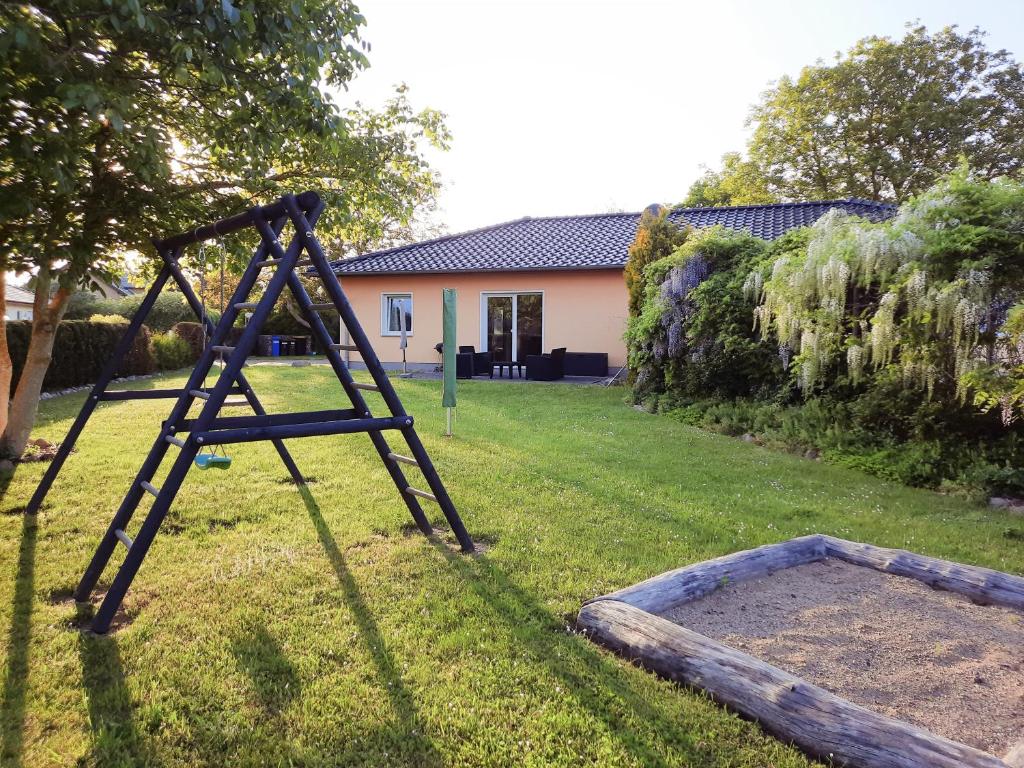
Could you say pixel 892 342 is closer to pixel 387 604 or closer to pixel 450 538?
pixel 450 538

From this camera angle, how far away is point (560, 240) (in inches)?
738

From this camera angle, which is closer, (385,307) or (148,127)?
(148,127)

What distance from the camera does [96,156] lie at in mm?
4195

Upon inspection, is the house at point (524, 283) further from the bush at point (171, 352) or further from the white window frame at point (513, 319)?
the bush at point (171, 352)

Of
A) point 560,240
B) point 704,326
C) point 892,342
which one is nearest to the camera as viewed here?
point 892,342

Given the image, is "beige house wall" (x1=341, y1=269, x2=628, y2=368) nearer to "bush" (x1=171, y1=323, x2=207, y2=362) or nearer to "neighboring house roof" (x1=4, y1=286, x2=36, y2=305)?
"bush" (x1=171, y1=323, x2=207, y2=362)

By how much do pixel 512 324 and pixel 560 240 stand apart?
3.15 m

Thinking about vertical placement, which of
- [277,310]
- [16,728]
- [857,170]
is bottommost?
[16,728]

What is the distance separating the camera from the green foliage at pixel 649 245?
12047 mm

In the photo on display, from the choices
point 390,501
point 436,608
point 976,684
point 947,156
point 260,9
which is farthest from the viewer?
point 947,156

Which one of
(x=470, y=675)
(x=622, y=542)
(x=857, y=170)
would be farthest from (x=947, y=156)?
(x=470, y=675)

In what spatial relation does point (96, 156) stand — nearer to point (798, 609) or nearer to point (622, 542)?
point (622, 542)

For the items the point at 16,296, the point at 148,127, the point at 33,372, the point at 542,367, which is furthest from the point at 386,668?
the point at 16,296

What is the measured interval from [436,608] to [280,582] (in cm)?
94
